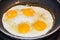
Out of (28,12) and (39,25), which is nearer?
(39,25)

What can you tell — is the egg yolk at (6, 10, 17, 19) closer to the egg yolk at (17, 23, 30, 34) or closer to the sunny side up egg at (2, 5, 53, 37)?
the sunny side up egg at (2, 5, 53, 37)

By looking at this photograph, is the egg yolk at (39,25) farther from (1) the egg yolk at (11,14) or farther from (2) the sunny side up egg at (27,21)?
(1) the egg yolk at (11,14)

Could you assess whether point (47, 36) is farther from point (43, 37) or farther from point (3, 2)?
point (3, 2)

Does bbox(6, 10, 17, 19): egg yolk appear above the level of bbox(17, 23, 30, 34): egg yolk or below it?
above

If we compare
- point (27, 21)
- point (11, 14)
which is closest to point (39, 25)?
point (27, 21)

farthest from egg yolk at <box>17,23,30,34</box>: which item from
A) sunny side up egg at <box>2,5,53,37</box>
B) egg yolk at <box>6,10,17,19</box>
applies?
egg yolk at <box>6,10,17,19</box>

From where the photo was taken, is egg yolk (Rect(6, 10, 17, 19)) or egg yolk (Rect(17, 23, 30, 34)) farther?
egg yolk (Rect(6, 10, 17, 19))

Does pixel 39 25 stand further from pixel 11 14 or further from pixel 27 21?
pixel 11 14
